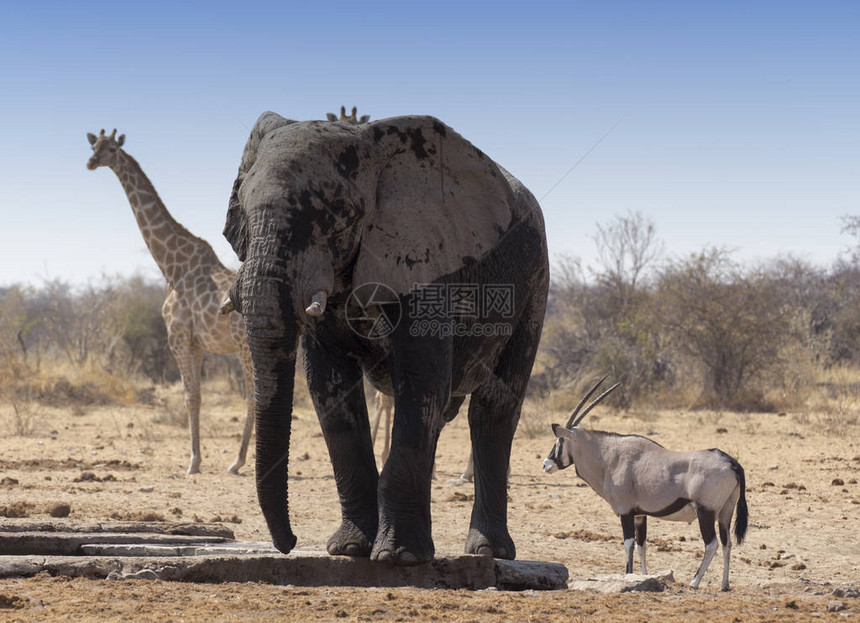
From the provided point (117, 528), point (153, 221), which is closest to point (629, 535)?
point (117, 528)

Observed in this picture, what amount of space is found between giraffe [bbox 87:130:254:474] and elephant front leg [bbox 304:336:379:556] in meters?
5.65

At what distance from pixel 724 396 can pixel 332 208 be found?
14.4m

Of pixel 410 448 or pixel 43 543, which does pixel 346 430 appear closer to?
pixel 410 448

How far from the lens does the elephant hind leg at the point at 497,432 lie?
602cm

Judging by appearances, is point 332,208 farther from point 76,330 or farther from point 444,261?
point 76,330

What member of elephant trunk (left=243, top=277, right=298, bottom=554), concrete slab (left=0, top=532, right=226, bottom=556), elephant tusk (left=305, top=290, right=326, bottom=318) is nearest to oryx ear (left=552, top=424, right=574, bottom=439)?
elephant trunk (left=243, top=277, right=298, bottom=554)

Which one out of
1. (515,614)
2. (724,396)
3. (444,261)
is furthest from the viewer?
(724,396)

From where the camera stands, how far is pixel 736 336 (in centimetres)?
1811

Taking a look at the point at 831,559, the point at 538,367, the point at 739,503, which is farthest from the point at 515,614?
the point at 538,367

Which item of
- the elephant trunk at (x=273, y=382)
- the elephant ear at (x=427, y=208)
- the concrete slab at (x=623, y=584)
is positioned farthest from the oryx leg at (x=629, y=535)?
the elephant trunk at (x=273, y=382)

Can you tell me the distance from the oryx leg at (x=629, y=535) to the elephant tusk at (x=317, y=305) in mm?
2846

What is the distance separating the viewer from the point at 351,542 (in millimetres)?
5453

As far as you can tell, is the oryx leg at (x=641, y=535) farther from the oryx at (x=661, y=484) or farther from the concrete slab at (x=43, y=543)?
the concrete slab at (x=43, y=543)

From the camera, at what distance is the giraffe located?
11203 mm
